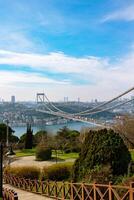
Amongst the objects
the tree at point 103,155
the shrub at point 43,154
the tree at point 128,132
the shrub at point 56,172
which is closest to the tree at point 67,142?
the tree at point 128,132

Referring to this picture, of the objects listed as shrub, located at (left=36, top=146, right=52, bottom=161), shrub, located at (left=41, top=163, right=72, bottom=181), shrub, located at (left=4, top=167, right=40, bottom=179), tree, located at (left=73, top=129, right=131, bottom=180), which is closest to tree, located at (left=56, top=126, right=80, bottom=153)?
shrub, located at (left=36, top=146, right=52, bottom=161)

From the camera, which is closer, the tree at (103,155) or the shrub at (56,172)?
the tree at (103,155)

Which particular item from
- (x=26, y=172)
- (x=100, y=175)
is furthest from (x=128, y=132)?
(x=100, y=175)

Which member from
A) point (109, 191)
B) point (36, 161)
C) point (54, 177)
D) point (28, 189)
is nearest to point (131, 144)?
point (36, 161)

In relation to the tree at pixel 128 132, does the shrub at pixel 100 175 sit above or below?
below

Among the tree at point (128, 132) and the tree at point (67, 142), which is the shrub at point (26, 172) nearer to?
the tree at point (128, 132)

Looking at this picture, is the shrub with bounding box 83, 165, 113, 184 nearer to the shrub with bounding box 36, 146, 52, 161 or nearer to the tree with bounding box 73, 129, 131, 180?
the tree with bounding box 73, 129, 131, 180

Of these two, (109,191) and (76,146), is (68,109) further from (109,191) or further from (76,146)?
(109,191)

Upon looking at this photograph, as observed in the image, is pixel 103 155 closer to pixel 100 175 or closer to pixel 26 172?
pixel 100 175
